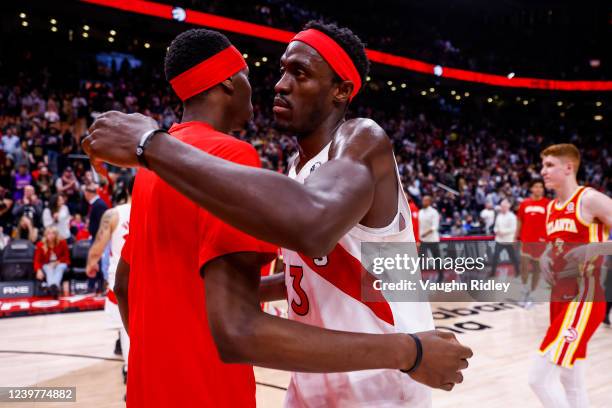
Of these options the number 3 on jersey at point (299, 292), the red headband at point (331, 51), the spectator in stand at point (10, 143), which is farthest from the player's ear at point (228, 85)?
the spectator in stand at point (10, 143)

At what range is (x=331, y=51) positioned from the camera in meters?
1.54

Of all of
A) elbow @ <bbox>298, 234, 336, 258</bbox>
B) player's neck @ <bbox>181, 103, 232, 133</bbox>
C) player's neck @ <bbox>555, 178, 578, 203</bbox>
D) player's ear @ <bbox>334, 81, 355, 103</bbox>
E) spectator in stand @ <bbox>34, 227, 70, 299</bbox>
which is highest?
player's ear @ <bbox>334, 81, 355, 103</bbox>

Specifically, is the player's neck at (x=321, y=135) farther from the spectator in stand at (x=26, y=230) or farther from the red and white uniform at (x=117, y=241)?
the spectator in stand at (x=26, y=230)

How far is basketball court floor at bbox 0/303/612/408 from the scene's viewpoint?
181 inches

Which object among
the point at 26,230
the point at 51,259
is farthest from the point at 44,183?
the point at 51,259

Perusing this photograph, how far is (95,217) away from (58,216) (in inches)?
73.3

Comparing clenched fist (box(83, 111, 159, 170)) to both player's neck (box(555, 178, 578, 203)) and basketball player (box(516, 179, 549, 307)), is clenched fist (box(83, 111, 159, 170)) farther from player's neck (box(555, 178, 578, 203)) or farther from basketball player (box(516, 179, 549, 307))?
basketball player (box(516, 179, 549, 307))

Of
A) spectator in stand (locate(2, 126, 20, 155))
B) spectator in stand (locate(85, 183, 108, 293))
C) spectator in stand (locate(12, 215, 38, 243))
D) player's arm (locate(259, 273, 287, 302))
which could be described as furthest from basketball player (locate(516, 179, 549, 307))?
spectator in stand (locate(2, 126, 20, 155))

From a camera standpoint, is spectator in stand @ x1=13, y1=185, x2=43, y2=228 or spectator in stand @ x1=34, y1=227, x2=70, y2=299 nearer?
spectator in stand @ x1=34, y1=227, x2=70, y2=299

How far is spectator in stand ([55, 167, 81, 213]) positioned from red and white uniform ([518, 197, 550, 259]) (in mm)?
8415

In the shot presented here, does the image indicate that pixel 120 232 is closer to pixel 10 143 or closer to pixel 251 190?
pixel 251 190

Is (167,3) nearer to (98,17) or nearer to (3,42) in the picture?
(98,17)

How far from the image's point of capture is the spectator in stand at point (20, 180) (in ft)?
33.8

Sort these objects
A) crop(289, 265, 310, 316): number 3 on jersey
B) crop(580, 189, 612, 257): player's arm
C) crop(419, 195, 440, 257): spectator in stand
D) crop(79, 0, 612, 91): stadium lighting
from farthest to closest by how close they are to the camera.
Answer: crop(79, 0, 612, 91): stadium lighting < crop(419, 195, 440, 257): spectator in stand < crop(580, 189, 612, 257): player's arm < crop(289, 265, 310, 316): number 3 on jersey
